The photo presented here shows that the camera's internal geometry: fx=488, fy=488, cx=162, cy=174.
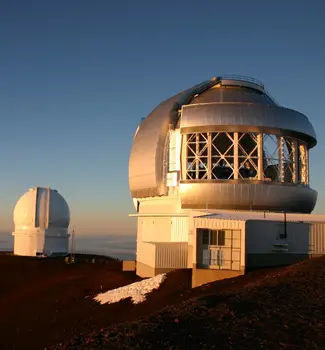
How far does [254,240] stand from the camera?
21.1 metres

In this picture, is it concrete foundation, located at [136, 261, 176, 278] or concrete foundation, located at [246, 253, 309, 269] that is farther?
concrete foundation, located at [136, 261, 176, 278]

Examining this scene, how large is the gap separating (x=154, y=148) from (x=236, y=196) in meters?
5.44

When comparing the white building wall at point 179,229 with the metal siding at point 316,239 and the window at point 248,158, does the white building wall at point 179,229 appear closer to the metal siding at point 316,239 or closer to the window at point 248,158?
the window at point 248,158

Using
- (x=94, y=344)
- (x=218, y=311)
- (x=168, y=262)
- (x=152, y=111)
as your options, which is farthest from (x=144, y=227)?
(x=94, y=344)

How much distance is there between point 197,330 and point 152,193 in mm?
17831

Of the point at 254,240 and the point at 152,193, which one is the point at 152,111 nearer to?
the point at 152,193

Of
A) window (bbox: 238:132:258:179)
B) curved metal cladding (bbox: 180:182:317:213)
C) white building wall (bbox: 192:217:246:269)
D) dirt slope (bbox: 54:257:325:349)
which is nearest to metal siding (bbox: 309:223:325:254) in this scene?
white building wall (bbox: 192:217:246:269)

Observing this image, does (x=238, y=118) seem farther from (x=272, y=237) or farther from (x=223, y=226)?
(x=223, y=226)

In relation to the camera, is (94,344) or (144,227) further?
(144,227)

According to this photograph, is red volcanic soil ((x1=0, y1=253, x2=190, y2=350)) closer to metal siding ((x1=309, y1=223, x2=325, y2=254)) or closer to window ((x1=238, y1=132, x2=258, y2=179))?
metal siding ((x1=309, y1=223, x2=325, y2=254))

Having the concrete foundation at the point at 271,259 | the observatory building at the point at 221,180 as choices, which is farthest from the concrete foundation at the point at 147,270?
the concrete foundation at the point at 271,259

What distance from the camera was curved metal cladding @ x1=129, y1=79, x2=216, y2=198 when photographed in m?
27.2

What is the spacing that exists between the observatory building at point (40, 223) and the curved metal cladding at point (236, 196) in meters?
20.9

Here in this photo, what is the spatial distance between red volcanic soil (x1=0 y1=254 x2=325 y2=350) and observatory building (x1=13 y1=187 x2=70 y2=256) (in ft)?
53.2
